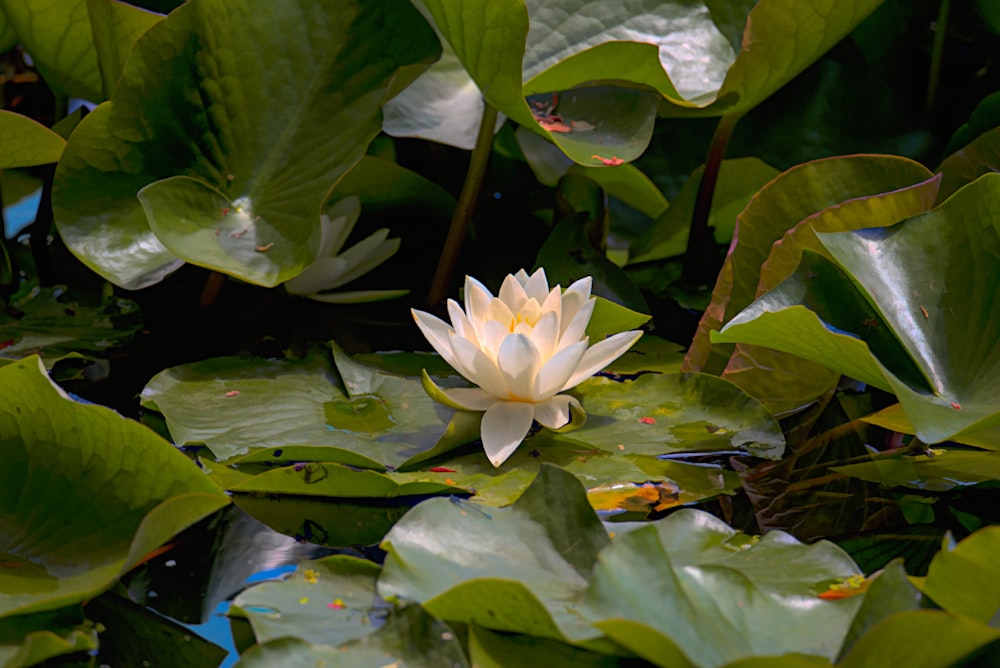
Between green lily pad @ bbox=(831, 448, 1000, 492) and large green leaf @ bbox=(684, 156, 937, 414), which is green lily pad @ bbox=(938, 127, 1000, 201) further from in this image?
green lily pad @ bbox=(831, 448, 1000, 492)

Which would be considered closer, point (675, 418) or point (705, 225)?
point (675, 418)

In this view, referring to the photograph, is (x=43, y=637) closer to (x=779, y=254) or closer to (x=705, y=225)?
(x=779, y=254)

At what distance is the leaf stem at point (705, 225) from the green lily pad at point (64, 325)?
2.72ft

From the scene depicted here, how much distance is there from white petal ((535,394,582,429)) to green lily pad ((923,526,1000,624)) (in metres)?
0.41

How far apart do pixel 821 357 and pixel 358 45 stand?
0.71 m

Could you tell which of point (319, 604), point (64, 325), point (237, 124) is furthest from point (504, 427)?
point (64, 325)

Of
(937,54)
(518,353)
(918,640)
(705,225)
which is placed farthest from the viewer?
(937,54)

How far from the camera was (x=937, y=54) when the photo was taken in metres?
1.67

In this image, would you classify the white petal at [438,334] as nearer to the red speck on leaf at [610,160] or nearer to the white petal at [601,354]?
the white petal at [601,354]

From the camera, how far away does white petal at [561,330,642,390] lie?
3.33 ft

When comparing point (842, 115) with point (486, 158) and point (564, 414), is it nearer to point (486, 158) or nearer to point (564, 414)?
point (486, 158)

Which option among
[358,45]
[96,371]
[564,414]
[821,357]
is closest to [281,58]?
[358,45]

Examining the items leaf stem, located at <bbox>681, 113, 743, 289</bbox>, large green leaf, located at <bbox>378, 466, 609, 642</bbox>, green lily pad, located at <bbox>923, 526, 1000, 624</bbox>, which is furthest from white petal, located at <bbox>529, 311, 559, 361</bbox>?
leaf stem, located at <bbox>681, 113, 743, 289</bbox>

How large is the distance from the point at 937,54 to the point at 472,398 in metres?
1.21
